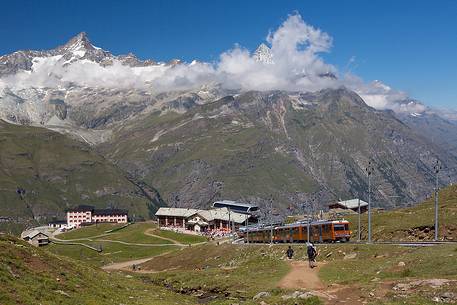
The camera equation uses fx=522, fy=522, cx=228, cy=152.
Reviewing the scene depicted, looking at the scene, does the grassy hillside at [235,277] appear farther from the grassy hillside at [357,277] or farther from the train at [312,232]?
the train at [312,232]

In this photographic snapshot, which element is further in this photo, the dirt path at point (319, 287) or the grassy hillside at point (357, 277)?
the dirt path at point (319, 287)

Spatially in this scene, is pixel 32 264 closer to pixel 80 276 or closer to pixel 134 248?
pixel 80 276

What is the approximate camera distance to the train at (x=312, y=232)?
93250 millimetres

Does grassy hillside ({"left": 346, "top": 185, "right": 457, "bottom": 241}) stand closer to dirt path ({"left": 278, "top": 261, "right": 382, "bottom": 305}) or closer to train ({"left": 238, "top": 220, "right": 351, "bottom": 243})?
train ({"left": 238, "top": 220, "right": 351, "bottom": 243})

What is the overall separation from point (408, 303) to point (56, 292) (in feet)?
78.4

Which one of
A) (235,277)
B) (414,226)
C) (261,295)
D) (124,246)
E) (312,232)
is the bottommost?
(124,246)

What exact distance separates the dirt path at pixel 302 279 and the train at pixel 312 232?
33.5 m

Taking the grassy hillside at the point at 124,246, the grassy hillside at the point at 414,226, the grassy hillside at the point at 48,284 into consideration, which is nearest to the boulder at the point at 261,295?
the grassy hillside at the point at 48,284

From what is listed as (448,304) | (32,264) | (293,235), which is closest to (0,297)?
(32,264)

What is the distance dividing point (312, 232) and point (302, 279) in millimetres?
46819

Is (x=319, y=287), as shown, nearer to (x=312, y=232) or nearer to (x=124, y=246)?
(x=312, y=232)

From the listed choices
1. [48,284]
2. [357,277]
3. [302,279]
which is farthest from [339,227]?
[48,284]

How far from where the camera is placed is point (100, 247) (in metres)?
166

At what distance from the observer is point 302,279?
2067 inches
